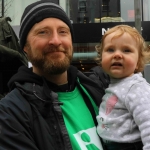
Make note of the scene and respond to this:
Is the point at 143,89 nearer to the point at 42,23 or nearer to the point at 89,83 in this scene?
the point at 89,83

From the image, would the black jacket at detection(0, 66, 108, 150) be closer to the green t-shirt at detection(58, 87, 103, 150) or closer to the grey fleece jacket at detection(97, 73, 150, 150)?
the green t-shirt at detection(58, 87, 103, 150)

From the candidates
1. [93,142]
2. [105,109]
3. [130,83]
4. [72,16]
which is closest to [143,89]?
[130,83]

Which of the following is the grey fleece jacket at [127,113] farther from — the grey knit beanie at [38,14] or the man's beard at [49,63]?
the grey knit beanie at [38,14]

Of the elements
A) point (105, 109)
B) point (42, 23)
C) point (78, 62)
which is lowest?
point (78, 62)

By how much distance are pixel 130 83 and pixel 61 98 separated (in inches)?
18.6

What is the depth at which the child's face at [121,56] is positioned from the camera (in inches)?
93.4

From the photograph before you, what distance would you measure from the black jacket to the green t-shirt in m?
0.09

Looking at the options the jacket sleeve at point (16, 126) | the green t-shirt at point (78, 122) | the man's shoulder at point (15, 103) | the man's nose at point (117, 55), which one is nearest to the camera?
the jacket sleeve at point (16, 126)

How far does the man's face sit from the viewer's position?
7.78 feet

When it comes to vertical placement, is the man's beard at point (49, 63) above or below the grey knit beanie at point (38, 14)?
below

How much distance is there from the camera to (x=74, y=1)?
1616 centimetres

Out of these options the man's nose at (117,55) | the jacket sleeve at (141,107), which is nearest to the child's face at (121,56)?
the man's nose at (117,55)

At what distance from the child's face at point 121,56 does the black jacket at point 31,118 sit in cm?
46

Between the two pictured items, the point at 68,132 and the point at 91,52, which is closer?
the point at 68,132
